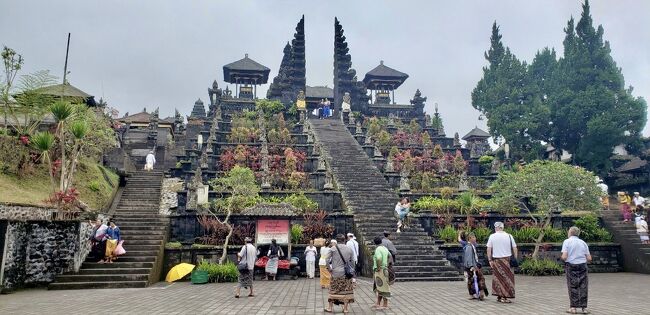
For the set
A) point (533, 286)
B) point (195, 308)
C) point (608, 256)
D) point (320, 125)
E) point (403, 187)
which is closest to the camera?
point (195, 308)

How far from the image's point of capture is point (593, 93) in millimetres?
31375

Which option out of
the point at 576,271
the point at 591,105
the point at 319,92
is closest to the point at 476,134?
the point at 319,92

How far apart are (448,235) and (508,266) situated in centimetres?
831

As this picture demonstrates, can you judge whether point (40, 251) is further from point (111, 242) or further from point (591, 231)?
point (591, 231)

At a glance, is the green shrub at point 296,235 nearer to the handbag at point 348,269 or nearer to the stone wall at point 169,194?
the stone wall at point 169,194

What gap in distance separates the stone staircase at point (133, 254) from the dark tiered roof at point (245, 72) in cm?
2816

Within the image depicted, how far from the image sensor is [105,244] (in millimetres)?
15359

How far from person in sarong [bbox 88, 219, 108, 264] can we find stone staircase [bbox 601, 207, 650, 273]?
1995 cm

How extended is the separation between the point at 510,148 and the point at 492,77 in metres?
8.35

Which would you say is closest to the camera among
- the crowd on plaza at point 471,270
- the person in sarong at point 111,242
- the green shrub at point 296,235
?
the crowd on plaza at point 471,270

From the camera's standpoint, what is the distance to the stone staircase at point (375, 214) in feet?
52.2

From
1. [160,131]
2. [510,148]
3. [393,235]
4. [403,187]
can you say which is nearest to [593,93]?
[510,148]

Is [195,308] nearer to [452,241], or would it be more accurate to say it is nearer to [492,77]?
[452,241]

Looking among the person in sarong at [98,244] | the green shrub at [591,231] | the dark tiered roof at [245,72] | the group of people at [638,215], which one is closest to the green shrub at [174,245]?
the person in sarong at [98,244]
